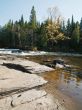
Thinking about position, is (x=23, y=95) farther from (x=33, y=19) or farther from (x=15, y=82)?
(x=33, y=19)

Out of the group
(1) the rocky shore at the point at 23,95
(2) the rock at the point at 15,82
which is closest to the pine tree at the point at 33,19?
(2) the rock at the point at 15,82

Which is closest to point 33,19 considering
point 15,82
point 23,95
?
point 15,82

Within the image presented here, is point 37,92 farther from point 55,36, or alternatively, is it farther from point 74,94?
point 55,36

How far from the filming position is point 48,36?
290 feet

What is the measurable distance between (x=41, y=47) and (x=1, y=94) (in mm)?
74352

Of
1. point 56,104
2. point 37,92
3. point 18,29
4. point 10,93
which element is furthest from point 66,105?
point 18,29

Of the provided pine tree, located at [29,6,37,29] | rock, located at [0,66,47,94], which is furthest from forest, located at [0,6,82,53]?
rock, located at [0,66,47,94]

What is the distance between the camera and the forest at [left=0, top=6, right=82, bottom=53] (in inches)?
3430

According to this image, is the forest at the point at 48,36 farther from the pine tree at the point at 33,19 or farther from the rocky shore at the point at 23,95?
the rocky shore at the point at 23,95

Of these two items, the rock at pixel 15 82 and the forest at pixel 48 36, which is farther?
the forest at pixel 48 36

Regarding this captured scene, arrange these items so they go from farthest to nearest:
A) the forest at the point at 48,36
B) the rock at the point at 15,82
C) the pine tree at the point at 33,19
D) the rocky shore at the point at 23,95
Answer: the pine tree at the point at 33,19 < the forest at the point at 48,36 < the rock at the point at 15,82 < the rocky shore at the point at 23,95

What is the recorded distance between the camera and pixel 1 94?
13.4m

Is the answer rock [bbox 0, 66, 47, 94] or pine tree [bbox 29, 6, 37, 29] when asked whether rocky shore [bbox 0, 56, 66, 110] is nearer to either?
rock [bbox 0, 66, 47, 94]

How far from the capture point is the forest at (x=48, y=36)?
87125mm
